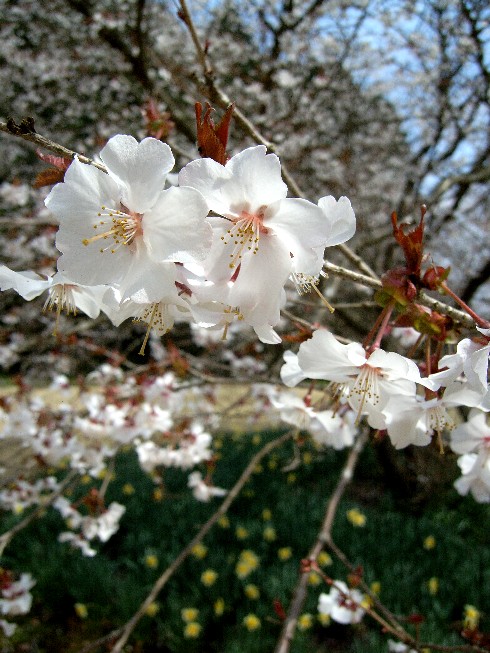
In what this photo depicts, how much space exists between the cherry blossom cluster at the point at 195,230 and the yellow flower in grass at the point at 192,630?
7.71ft

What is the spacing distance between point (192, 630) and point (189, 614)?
8cm

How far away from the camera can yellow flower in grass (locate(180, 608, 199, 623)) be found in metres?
2.55

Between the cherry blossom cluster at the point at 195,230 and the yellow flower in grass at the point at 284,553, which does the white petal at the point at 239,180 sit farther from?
the yellow flower in grass at the point at 284,553

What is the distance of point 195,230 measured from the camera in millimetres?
621

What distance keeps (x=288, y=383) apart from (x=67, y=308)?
46cm

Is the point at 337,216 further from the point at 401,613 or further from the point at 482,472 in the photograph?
the point at 401,613


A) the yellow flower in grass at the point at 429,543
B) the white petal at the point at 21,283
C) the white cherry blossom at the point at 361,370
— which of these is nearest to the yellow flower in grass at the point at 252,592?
the yellow flower in grass at the point at 429,543

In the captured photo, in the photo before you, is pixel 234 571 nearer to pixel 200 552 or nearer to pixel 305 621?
pixel 200 552

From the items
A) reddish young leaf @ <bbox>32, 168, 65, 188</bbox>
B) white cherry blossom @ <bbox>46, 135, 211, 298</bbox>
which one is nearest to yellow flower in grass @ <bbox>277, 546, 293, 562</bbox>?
white cherry blossom @ <bbox>46, 135, 211, 298</bbox>

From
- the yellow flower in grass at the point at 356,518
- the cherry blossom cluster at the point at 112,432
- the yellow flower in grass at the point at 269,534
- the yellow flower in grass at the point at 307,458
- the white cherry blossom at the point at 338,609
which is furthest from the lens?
the yellow flower in grass at the point at 307,458

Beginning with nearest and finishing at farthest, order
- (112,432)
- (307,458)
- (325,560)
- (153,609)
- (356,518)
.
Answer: (112,432) < (153,609) < (325,560) < (356,518) < (307,458)

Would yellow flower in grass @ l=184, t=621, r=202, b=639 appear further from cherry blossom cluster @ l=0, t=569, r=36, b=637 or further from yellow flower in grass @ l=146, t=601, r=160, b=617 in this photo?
cherry blossom cluster @ l=0, t=569, r=36, b=637

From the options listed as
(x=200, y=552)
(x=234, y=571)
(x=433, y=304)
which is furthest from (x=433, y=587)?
(x=433, y=304)

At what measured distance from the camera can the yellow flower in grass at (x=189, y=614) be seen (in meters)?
2.55
